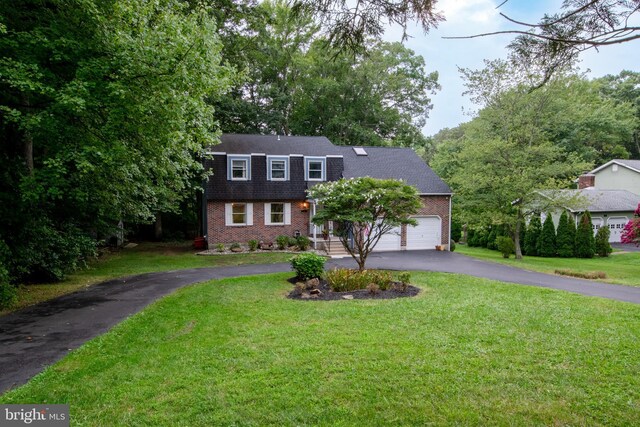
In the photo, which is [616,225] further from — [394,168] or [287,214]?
[287,214]

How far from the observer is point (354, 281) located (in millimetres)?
10898

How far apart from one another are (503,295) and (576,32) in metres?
7.14

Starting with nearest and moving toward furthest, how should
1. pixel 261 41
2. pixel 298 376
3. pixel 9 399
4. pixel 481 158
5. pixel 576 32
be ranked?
pixel 576 32 → pixel 9 399 → pixel 298 376 → pixel 481 158 → pixel 261 41

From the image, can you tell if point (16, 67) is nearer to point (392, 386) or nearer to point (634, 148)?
point (392, 386)

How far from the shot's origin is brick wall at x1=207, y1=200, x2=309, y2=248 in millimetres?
20156

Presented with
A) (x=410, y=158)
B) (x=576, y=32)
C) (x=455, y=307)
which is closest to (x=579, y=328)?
(x=455, y=307)

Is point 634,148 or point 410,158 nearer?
point 410,158

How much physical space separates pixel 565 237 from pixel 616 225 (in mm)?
6759

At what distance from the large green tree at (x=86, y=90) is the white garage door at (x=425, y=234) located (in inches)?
558

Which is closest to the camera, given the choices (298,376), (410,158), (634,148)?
(298,376)

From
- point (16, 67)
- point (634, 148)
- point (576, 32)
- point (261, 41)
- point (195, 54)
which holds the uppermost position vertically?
point (261, 41)

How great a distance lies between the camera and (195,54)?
9094mm

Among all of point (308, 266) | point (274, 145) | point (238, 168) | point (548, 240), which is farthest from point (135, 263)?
point (548, 240)

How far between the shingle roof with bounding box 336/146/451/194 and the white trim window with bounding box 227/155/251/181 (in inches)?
220
